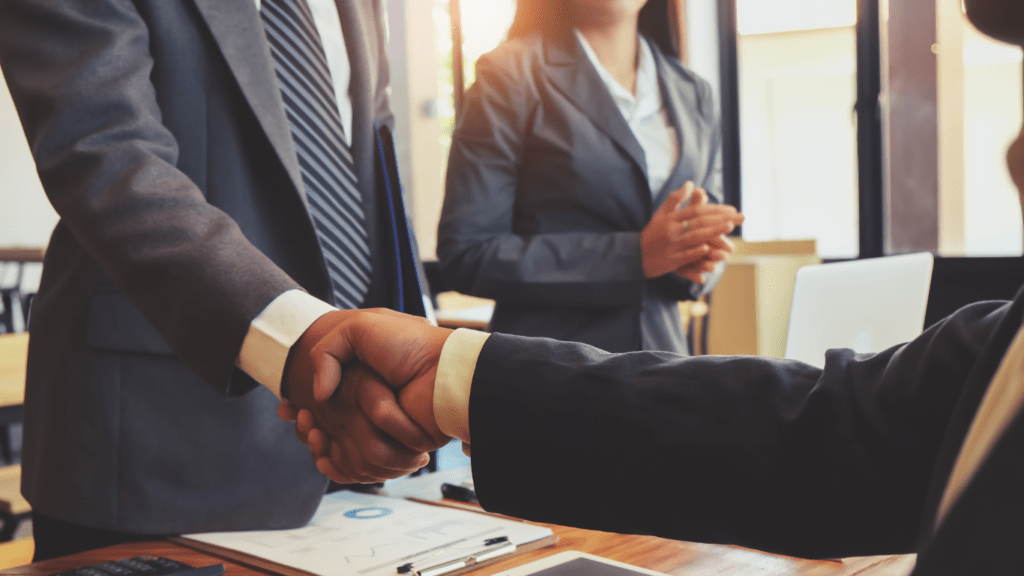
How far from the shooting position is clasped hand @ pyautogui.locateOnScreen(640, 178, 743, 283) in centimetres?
150

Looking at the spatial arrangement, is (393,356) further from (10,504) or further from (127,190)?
(10,504)

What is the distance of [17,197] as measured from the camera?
7.46 metres

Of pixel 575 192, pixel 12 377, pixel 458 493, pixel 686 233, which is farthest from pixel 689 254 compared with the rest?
pixel 12 377

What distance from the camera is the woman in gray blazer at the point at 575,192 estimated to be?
159cm

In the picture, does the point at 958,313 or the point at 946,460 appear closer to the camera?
the point at 946,460

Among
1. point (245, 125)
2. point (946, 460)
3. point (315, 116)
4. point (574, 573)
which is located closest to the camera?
point (946, 460)

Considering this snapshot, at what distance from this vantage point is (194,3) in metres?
1.00

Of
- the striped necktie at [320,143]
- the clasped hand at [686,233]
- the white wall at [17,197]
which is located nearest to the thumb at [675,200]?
the clasped hand at [686,233]

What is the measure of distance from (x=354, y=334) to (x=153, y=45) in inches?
16.6

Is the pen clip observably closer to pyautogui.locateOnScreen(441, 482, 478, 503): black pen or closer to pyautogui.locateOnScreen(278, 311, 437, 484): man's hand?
pyautogui.locateOnScreen(278, 311, 437, 484): man's hand

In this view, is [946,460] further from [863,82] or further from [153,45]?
[863,82]

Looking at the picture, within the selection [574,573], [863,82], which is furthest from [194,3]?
[863,82]

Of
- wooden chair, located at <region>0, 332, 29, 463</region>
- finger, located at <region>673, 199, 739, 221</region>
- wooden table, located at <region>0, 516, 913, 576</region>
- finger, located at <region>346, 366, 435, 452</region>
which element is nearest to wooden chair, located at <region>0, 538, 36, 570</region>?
wooden table, located at <region>0, 516, 913, 576</region>

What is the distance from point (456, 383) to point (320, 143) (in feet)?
1.63
